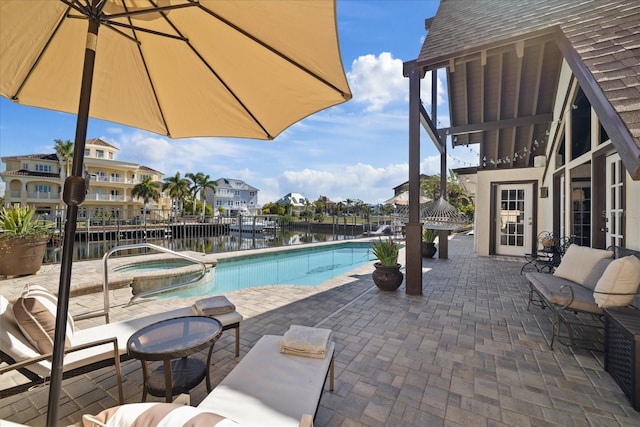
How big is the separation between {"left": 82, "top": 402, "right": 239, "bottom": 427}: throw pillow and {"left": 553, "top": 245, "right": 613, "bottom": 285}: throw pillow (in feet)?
14.2

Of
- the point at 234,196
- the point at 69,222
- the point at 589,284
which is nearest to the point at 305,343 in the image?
the point at 69,222

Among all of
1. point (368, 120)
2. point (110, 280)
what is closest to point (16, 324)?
point (110, 280)

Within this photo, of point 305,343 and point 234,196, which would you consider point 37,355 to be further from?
point 234,196

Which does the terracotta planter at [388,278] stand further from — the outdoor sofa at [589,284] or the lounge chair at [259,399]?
the lounge chair at [259,399]

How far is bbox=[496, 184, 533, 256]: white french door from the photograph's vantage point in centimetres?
822

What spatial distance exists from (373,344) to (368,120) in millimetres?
10425

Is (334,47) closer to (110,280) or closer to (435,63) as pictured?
(435,63)

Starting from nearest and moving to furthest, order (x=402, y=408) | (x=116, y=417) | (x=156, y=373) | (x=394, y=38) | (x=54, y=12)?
(x=116, y=417), (x=54, y=12), (x=402, y=408), (x=156, y=373), (x=394, y=38)

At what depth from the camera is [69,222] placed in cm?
112

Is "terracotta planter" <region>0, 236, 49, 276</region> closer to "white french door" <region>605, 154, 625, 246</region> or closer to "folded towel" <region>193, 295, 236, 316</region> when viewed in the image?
"folded towel" <region>193, 295, 236, 316</region>

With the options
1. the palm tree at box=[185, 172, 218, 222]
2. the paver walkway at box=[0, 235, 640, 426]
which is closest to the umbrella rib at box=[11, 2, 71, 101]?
the paver walkway at box=[0, 235, 640, 426]

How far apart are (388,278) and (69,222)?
14.8 feet

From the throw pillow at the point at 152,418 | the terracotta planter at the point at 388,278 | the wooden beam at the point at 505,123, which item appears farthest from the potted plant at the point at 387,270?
the wooden beam at the point at 505,123

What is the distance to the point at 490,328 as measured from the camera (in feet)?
11.3
